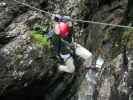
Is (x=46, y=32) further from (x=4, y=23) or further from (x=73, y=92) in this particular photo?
(x=73, y=92)

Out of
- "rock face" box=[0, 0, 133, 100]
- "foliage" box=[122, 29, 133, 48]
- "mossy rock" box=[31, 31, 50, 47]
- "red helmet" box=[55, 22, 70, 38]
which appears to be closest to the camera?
"red helmet" box=[55, 22, 70, 38]

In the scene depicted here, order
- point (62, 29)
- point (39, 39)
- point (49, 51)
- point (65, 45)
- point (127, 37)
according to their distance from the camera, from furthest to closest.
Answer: point (127, 37), point (49, 51), point (39, 39), point (65, 45), point (62, 29)

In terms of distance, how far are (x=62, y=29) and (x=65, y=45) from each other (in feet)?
1.65

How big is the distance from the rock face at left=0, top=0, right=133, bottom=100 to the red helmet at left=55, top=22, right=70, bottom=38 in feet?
2.56

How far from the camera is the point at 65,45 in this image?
→ 902 centimetres

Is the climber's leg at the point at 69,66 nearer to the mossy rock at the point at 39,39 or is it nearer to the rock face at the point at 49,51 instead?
the rock face at the point at 49,51

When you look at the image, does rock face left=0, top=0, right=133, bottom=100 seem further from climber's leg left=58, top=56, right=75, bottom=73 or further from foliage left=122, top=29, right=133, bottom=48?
climber's leg left=58, top=56, right=75, bottom=73

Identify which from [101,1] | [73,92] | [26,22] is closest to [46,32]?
[26,22]

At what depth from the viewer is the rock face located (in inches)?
355

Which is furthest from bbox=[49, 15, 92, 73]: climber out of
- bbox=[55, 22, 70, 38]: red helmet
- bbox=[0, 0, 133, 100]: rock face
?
bbox=[0, 0, 133, 100]: rock face

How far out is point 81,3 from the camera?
418 inches

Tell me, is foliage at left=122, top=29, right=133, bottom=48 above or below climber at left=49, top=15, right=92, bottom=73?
below

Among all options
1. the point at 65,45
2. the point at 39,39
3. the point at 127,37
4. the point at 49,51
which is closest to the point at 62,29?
the point at 65,45

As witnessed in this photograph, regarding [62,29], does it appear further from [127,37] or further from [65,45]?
[127,37]
